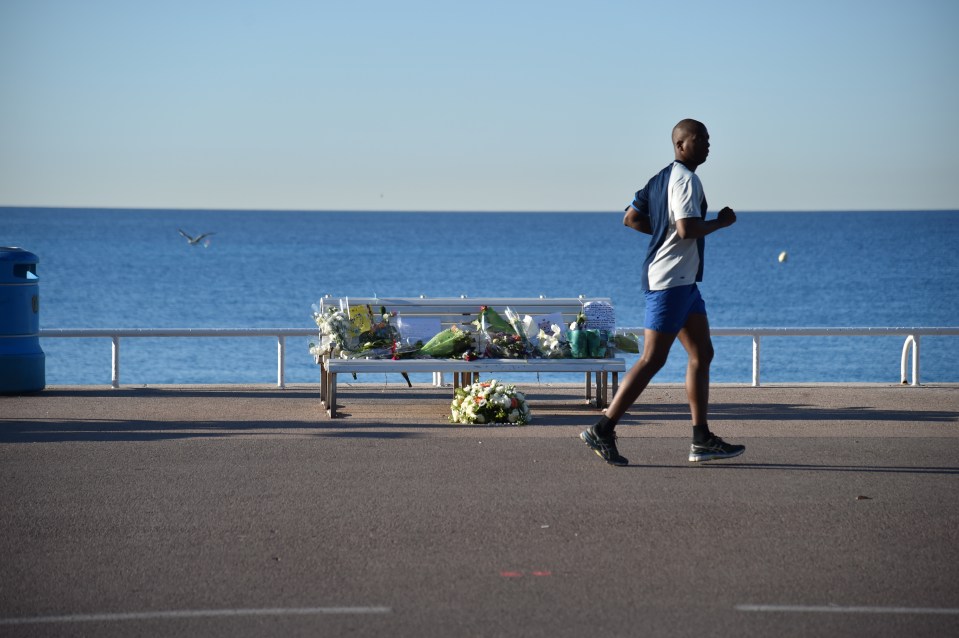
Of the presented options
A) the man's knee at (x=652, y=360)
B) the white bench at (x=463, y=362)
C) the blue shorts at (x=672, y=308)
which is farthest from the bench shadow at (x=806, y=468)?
the white bench at (x=463, y=362)

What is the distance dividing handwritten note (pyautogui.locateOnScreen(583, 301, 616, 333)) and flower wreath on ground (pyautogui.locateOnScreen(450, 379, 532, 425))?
5.74 ft

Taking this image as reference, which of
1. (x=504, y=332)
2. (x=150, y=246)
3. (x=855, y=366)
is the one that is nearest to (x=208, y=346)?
(x=855, y=366)

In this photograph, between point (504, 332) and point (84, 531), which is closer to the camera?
point (84, 531)

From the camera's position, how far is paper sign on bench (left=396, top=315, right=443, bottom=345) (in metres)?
12.6

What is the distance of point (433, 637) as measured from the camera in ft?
17.2

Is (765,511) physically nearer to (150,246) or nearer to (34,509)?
(34,509)

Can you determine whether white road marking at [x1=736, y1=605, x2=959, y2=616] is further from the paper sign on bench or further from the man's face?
the paper sign on bench

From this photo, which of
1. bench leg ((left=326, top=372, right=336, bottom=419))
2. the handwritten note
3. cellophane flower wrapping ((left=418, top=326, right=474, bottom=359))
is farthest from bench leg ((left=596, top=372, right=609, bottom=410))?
bench leg ((left=326, top=372, right=336, bottom=419))

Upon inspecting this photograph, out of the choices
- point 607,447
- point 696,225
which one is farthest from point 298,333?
point 696,225

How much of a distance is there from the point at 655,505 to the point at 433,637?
2.70 metres

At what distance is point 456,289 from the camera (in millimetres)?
65812

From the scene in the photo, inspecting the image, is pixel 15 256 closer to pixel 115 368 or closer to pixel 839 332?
pixel 115 368

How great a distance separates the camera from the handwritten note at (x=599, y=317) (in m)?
12.7

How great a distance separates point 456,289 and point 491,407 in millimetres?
54804
